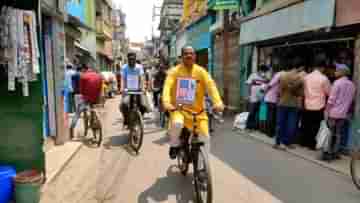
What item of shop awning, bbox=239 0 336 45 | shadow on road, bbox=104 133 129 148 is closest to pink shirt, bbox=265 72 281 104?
shop awning, bbox=239 0 336 45

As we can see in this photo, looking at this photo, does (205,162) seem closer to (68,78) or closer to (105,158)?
(105,158)

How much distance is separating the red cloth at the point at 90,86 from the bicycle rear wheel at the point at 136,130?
1025 millimetres

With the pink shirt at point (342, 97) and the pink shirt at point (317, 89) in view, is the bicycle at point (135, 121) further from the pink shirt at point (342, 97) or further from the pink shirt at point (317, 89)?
the pink shirt at point (342, 97)

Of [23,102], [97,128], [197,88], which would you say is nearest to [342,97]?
[197,88]

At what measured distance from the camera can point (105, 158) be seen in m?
5.61

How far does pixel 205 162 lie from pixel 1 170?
267 centimetres

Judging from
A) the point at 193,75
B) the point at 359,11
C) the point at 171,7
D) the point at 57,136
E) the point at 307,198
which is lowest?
the point at 307,198

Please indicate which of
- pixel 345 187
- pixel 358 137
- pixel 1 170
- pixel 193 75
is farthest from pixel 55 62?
pixel 358 137

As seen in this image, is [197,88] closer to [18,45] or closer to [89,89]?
[18,45]

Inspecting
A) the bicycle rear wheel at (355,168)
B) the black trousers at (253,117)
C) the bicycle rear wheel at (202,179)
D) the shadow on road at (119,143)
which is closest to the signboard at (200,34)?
the black trousers at (253,117)

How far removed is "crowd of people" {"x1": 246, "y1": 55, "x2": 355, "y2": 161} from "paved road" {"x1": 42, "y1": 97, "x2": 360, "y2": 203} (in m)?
0.71

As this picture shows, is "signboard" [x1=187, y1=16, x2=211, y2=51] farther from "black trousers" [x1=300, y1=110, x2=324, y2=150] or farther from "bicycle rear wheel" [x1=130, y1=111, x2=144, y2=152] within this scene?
"bicycle rear wheel" [x1=130, y1=111, x2=144, y2=152]

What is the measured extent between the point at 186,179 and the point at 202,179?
118 centimetres

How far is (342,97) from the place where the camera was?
16.7 ft
